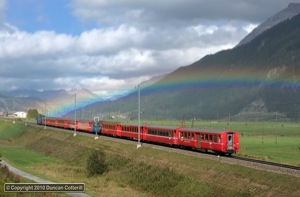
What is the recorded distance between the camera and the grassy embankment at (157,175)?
42494mm

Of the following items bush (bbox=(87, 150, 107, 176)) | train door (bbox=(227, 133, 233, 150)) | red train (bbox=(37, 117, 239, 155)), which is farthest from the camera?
bush (bbox=(87, 150, 107, 176))

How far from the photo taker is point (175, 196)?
48188 mm

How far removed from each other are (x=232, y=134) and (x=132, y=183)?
14430 mm

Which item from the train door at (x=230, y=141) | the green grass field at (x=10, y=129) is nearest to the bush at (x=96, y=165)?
the train door at (x=230, y=141)

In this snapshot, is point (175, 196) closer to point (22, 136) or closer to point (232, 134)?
point (232, 134)

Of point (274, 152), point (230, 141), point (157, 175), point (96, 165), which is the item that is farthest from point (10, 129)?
point (230, 141)

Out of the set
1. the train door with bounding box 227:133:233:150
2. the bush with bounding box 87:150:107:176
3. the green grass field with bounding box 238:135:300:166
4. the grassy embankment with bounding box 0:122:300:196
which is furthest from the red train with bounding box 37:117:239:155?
the bush with bounding box 87:150:107:176

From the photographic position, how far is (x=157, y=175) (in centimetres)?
5631

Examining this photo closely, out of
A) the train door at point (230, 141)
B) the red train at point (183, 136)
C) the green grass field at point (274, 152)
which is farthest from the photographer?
the green grass field at point (274, 152)

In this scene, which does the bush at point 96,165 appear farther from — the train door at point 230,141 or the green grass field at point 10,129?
the green grass field at point 10,129

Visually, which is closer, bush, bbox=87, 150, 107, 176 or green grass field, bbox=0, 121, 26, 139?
bush, bbox=87, 150, 107, 176

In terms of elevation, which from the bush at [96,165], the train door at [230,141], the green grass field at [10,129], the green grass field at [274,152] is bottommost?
the bush at [96,165]

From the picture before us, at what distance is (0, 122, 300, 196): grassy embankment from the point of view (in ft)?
139

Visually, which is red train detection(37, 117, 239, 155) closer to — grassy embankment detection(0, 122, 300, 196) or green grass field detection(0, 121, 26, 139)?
grassy embankment detection(0, 122, 300, 196)
